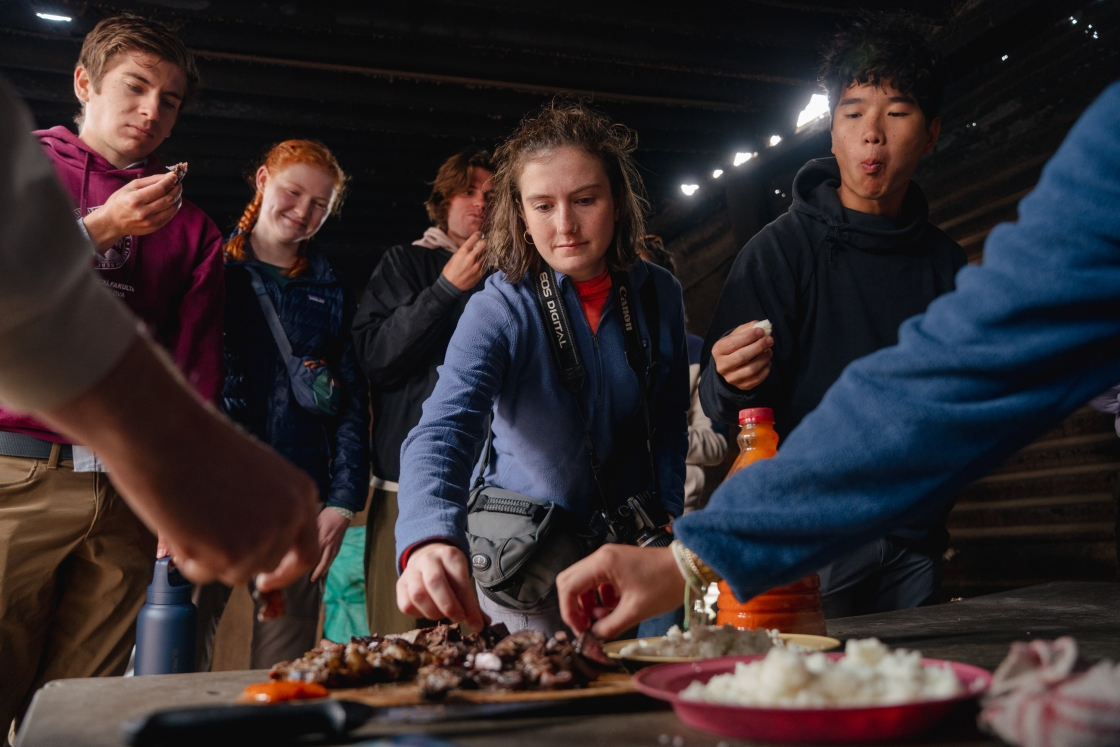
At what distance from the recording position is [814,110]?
5.42 m

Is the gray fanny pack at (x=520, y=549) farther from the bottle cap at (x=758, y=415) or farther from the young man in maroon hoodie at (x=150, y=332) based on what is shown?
the young man in maroon hoodie at (x=150, y=332)

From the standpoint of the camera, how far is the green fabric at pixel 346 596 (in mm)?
4051

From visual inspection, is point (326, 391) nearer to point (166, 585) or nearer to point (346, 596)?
point (166, 585)

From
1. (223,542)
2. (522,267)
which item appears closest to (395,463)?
(522,267)

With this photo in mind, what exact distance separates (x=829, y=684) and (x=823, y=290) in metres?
1.85

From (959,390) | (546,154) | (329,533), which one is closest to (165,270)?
(329,533)

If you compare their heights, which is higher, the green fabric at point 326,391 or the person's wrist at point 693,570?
the green fabric at point 326,391

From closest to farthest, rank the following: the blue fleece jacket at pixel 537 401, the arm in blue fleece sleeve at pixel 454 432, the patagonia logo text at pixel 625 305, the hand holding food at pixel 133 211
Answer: the arm in blue fleece sleeve at pixel 454 432, the blue fleece jacket at pixel 537 401, the patagonia logo text at pixel 625 305, the hand holding food at pixel 133 211

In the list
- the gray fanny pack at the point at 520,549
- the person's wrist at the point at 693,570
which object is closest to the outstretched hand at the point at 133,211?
the gray fanny pack at the point at 520,549

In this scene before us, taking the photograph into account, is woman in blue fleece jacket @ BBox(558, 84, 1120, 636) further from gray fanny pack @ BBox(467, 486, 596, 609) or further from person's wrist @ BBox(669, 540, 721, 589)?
gray fanny pack @ BBox(467, 486, 596, 609)

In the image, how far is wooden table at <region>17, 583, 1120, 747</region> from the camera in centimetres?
99

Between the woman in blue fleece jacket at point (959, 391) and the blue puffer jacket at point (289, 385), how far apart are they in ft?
8.25

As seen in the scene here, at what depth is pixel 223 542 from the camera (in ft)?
3.13

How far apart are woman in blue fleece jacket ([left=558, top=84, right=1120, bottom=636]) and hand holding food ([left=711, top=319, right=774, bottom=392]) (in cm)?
97
